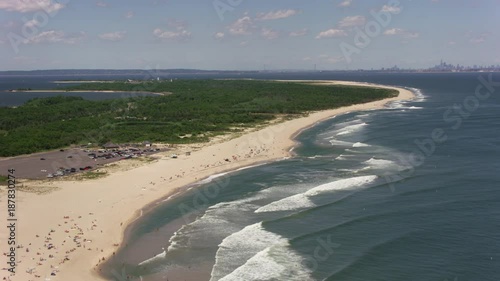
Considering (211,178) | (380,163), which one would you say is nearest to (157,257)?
(211,178)

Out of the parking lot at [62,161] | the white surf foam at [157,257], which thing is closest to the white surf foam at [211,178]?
the parking lot at [62,161]

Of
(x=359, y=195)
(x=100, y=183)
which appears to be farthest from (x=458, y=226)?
(x=100, y=183)

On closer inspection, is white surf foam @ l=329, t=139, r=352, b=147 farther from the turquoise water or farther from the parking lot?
the parking lot

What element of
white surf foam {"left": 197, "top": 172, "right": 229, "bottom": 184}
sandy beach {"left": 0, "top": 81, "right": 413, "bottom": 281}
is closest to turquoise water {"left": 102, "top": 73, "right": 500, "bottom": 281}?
white surf foam {"left": 197, "top": 172, "right": 229, "bottom": 184}

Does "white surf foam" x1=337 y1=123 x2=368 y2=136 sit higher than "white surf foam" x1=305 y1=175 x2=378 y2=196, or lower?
higher

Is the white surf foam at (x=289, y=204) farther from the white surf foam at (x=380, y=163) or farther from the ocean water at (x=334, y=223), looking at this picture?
the white surf foam at (x=380, y=163)

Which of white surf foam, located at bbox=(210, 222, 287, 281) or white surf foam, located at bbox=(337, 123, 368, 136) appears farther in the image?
white surf foam, located at bbox=(337, 123, 368, 136)

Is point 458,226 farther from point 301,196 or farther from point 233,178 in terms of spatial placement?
point 233,178
